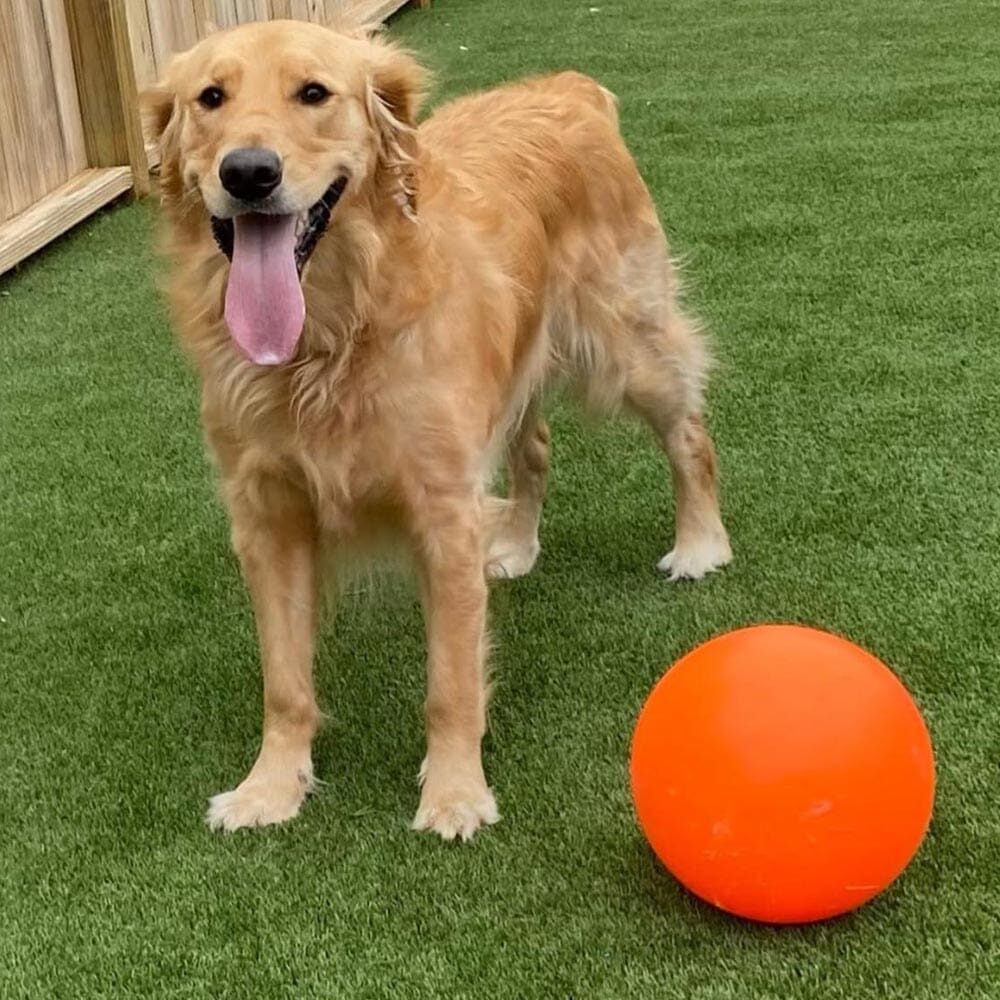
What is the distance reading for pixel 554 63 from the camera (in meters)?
8.89

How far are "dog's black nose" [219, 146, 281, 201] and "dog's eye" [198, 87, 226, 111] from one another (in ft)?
0.74

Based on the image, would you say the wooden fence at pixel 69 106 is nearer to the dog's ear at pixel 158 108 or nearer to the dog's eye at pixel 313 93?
the dog's ear at pixel 158 108

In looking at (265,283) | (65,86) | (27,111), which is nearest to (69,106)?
(65,86)

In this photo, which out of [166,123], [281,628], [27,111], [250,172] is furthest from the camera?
[27,111]

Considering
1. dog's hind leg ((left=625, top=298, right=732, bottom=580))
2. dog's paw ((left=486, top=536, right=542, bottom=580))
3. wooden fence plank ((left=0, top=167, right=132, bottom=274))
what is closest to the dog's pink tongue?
dog's paw ((left=486, top=536, right=542, bottom=580))

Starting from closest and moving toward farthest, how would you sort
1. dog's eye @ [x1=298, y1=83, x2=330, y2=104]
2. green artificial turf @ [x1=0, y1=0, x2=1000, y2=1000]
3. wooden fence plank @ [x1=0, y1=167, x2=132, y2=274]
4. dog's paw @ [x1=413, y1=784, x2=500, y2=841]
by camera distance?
green artificial turf @ [x1=0, y1=0, x2=1000, y2=1000] < dog's eye @ [x1=298, y1=83, x2=330, y2=104] < dog's paw @ [x1=413, y1=784, x2=500, y2=841] < wooden fence plank @ [x1=0, y1=167, x2=132, y2=274]

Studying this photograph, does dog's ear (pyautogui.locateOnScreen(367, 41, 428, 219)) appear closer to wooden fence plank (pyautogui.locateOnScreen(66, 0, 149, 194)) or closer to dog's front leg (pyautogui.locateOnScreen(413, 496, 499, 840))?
dog's front leg (pyautogui.locateOnScreen(413, 496, 499, 840))

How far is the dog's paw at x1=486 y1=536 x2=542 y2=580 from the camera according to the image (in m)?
3.81

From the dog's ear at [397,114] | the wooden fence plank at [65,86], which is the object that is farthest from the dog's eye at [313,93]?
the wooden fence plank at [65,86]

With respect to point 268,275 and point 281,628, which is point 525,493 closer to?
point 281,628

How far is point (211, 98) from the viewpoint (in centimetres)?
269

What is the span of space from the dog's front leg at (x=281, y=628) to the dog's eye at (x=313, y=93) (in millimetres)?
732

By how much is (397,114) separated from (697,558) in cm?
143

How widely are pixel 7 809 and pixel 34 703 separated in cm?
40
